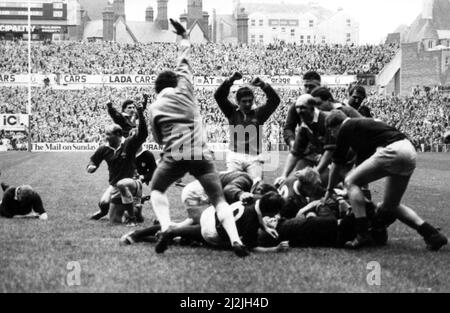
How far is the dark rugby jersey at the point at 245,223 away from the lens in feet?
27.1

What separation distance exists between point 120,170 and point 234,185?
2762mm

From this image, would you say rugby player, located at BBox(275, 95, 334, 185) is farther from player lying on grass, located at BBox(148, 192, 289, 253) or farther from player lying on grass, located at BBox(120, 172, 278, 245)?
player lying on grass, located at BBox(148, 192, 289, 253)

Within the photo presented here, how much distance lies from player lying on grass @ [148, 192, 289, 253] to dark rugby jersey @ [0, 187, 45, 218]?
4.20 metres

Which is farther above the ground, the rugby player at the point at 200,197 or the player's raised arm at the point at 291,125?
the player's raised arm at the point at 291,125

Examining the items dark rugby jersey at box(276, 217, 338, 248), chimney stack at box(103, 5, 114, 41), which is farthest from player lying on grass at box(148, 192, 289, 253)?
chimney stack at box(103, 5, 114, 41)

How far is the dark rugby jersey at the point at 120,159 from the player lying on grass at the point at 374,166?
350 centimetres

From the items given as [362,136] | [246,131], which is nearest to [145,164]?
[246,131]

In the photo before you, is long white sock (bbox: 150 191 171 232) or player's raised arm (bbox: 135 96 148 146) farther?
player's raised arm (bbox: 135 96 148 146)

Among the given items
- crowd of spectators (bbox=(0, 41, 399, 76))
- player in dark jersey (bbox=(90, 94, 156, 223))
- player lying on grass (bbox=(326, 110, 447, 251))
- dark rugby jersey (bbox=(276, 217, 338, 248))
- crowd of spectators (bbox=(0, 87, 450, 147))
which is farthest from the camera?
crowd of spectators (bbox=(0, 41, 399, 76))

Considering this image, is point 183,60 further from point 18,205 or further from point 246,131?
point 18,205

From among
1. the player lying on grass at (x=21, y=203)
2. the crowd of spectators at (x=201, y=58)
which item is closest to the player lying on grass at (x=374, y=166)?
the player lying on grass at (x=21, y=203)

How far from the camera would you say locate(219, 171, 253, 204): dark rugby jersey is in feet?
29.4

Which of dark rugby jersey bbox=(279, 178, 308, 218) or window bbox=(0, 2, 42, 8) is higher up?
window bbox=(0, 2, 42, 8)

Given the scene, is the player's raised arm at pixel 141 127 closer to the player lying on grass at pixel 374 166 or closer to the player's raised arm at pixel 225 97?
the player's raised arm at pixel 225 97
